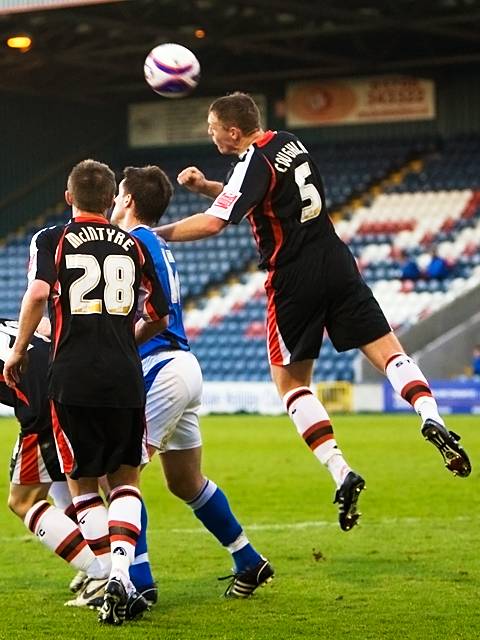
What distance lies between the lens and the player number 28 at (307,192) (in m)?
7.31

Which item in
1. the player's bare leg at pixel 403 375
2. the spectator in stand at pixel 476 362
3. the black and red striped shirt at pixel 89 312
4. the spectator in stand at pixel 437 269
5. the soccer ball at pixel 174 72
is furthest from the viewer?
the spectator in stand at pixel 437 269

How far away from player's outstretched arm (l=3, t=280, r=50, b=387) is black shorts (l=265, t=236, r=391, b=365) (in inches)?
63.3

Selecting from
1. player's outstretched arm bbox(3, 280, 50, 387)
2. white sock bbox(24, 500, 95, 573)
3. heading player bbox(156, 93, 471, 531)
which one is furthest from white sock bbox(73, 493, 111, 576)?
heading player bbox(156, 93, 471, 531)

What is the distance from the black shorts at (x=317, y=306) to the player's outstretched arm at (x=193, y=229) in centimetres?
55

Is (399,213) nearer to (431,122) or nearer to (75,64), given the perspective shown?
(431,122)

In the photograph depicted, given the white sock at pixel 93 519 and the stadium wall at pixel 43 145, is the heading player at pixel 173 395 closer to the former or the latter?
the white sock at pixel 93 519

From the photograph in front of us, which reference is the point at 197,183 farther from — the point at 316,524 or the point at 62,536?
the point at 316,524

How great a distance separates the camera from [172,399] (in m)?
6.83

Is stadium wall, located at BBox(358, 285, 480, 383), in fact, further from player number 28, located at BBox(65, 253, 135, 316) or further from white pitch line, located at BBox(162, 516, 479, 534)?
player number 28, located at BBox(65, 253, 135, 316)

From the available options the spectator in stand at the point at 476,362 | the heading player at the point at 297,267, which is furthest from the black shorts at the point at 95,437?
the spectator in stand at the point at 476,362

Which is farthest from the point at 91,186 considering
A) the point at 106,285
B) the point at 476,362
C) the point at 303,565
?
the point at 476,362

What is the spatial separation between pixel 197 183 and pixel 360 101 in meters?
26.7

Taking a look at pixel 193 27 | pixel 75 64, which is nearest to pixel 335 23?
pixel 193 27

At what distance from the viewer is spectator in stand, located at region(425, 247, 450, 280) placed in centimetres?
2873
